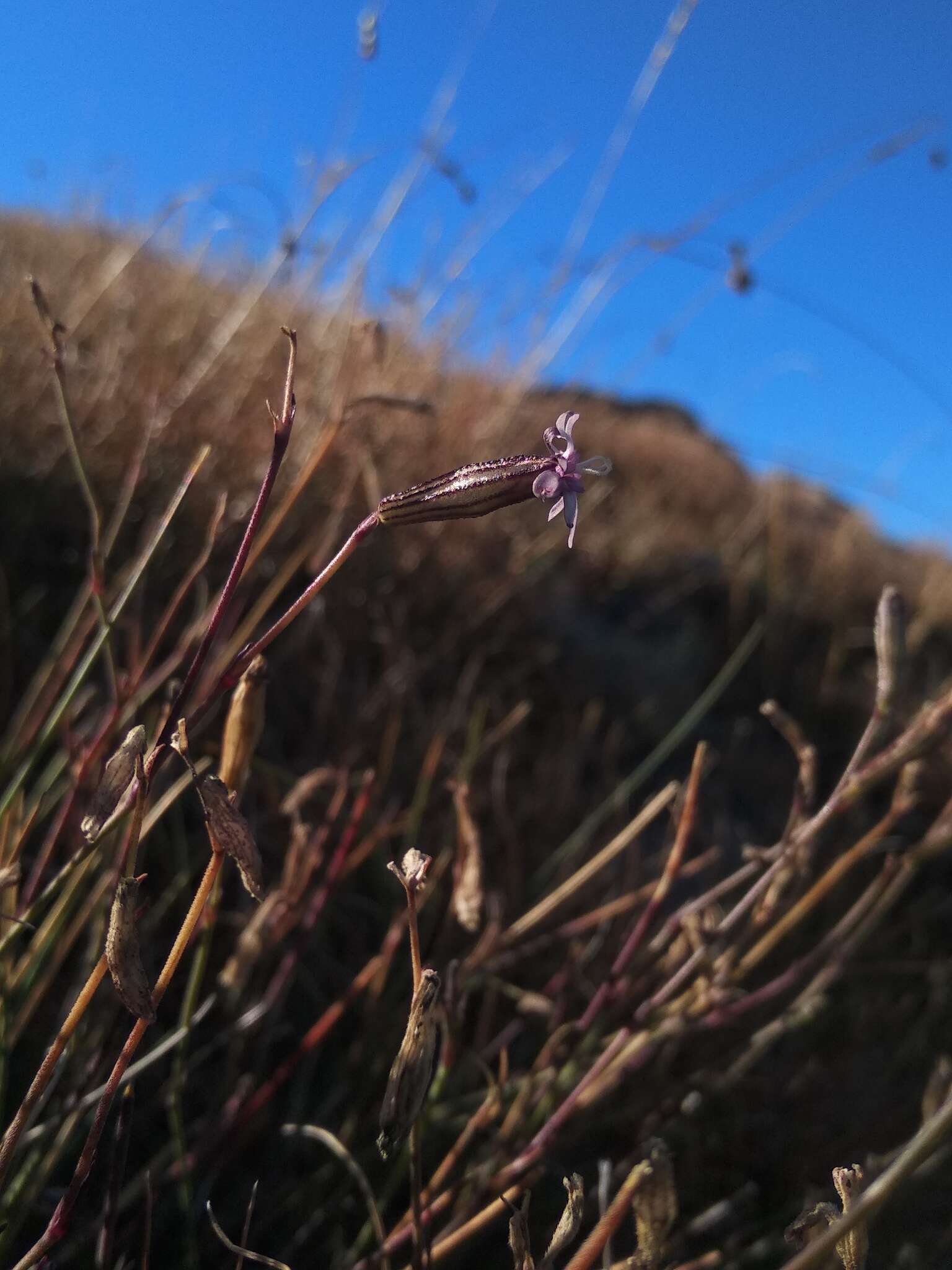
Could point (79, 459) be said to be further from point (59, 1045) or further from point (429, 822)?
point (429, 822)

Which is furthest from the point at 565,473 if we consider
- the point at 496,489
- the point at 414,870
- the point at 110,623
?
the point at 110,623

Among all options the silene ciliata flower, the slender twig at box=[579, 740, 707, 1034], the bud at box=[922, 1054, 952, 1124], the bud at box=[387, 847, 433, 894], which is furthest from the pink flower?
the bud at box=[922, 1054, 952, 1124]

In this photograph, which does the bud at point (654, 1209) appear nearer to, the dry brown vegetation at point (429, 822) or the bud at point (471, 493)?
the dry brown vegetation at point (429, 822)

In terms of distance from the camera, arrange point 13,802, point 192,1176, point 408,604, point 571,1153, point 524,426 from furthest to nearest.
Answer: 1. point 524,426
2. point 408,604
3. point 571,1153
4. point 192,1176
5. point 13,802

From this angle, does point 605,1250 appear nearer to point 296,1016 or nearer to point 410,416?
point 296,1016

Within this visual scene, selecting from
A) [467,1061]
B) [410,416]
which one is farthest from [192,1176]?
[410,416]

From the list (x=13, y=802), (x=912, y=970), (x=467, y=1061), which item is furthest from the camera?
(x=912, y=970)

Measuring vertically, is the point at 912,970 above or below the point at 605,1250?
above
